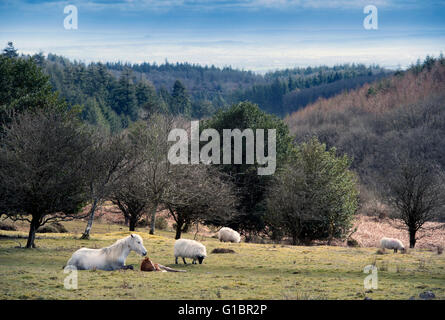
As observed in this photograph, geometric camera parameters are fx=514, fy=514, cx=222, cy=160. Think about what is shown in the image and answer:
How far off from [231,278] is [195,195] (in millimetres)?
22939

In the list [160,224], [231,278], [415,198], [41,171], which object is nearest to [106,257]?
[231,278]

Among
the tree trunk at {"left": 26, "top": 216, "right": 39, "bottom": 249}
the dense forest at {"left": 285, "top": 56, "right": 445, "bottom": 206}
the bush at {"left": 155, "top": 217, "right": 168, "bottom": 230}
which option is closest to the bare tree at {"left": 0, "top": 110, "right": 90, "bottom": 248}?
the tree trunk at {"left": 26, "top": 216, "right": 39, "bottom": 249}

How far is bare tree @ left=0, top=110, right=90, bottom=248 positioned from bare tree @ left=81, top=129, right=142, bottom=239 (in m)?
2.99

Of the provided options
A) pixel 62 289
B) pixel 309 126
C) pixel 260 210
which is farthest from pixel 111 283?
pixel 309 126

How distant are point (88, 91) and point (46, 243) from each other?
454ft

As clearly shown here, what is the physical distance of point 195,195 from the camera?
4091cm

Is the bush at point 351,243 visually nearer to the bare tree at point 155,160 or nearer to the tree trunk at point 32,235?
the bare tree at point 155,160

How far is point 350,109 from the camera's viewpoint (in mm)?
167250

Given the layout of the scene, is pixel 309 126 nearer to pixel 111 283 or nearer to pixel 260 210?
pixel 260 210

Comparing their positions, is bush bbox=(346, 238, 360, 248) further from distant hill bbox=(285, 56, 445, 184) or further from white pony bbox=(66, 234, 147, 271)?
distant hill bbox=(285, 56, 445, 184)

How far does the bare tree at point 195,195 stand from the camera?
4103 centimetres

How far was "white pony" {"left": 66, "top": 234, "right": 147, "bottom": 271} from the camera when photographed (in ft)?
62.4

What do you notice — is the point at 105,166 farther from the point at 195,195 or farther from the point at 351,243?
the point at 351,243

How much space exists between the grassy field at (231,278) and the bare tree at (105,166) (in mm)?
7057
